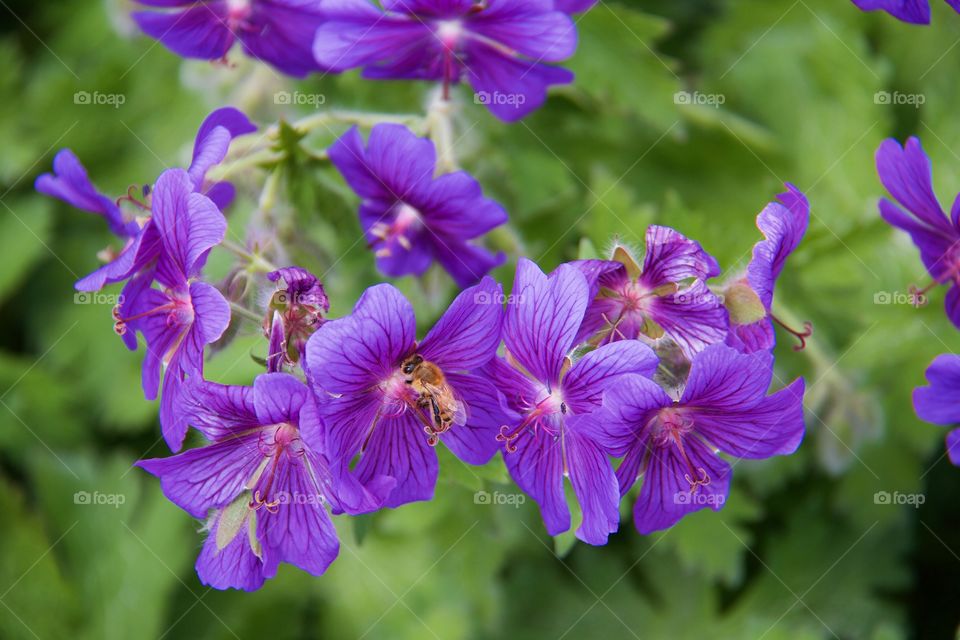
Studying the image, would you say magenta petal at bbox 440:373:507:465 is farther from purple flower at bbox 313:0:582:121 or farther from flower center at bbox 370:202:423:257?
purple flower at bbox 313:0:582:121

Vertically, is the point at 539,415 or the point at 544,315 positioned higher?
the point at 544,315

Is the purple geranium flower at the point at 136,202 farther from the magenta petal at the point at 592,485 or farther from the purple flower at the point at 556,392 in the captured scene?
the magenta petal at the point at 592,485

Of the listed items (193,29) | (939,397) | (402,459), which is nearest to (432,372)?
(402,459)

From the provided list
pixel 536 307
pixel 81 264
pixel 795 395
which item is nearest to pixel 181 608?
pixel 81 264

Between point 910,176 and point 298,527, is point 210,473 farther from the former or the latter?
point 910,176

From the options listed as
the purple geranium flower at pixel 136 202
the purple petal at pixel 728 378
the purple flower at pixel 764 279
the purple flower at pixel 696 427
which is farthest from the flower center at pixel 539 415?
the purple geranium flower at pixel 136 202
